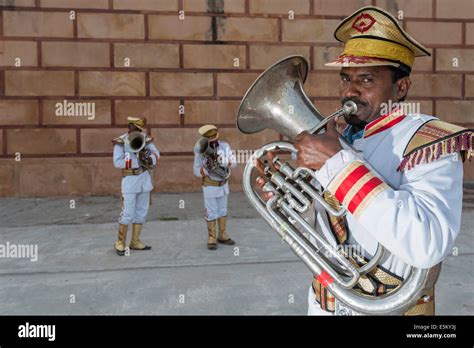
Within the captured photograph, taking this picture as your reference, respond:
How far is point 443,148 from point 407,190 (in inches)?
8.1

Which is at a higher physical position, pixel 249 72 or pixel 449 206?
pixel 249 72

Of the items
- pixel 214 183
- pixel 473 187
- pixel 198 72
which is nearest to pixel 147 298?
pixel 214 183

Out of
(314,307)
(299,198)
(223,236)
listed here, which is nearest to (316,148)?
(299,198)

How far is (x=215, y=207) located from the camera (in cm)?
663

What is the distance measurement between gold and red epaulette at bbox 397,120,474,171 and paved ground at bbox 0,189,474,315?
110 inches

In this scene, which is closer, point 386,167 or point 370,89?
point 386,167

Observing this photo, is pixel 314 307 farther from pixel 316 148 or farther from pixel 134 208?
pixel 134 208

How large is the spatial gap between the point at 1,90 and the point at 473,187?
41.2 ft

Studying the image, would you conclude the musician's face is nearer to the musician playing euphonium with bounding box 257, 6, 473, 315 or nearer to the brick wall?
the musician playing euphonium with bounding box 257, 6, 473, 315

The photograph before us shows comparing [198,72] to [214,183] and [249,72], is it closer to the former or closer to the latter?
[249,72]

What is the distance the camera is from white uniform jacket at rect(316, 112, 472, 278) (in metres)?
1.41

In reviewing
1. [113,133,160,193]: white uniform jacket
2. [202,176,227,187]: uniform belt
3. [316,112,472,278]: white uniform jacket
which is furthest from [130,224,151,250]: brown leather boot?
[316,112,472,278]: white uniform jacket

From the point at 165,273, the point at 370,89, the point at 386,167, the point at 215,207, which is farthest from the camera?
the point at 215,207

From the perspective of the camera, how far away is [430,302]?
182cm
